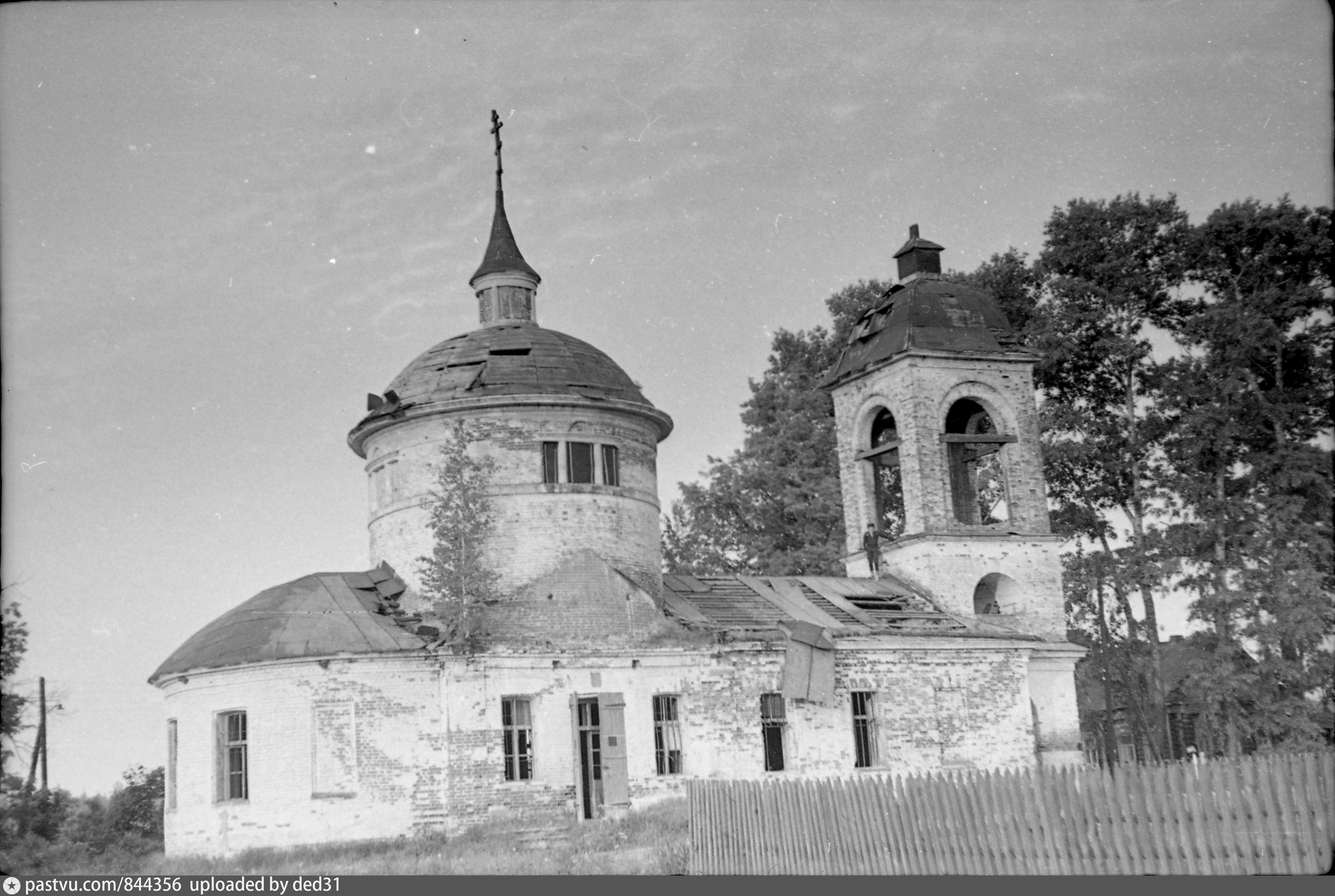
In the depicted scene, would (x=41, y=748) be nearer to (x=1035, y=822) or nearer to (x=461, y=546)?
(x=461, y=546)

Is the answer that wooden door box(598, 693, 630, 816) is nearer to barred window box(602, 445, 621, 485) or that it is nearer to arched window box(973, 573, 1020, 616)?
barred window box(602, 445, 621, 485)

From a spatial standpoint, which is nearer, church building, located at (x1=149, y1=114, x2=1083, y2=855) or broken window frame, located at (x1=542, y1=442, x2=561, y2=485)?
church building, located at (x1=149, y1=114, x2=1083, y2=855)

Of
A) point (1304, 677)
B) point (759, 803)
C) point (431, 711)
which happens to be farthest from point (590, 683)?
point (1304, 677)

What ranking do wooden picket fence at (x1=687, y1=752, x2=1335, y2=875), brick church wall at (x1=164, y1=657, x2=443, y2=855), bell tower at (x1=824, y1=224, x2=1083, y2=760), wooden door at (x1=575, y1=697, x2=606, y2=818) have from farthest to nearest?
bell tower at (x1=824, y1=224, x2=1083, y2=760), wooden door at (x1=575, y1=697, x2=606, y2=818), brick church wall at (x1=164, y1=657, x2=443, y2=855), wooden picket fence at (x1=687, y1=752, x2=1335, y2=875)

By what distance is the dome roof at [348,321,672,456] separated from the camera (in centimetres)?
2772

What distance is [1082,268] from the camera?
131 feet

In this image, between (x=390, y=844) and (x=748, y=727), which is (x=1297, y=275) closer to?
(x=748, y=727)

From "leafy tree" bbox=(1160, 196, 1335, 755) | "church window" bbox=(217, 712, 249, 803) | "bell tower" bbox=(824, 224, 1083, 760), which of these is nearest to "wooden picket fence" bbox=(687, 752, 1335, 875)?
"church window" bbox=(217, 712, 249, 803)

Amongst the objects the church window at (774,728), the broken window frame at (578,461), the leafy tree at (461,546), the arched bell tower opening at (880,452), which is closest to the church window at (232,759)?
the leafy tree at (461,546)

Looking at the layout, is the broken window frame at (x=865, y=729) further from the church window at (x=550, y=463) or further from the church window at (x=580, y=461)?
the church window at (x=550, y=463)

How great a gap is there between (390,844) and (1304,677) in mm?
21739

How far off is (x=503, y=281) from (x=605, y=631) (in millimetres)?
8437

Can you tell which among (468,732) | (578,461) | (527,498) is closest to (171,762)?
(468,732)

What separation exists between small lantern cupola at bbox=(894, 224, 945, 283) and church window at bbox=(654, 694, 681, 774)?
40.8 ft
